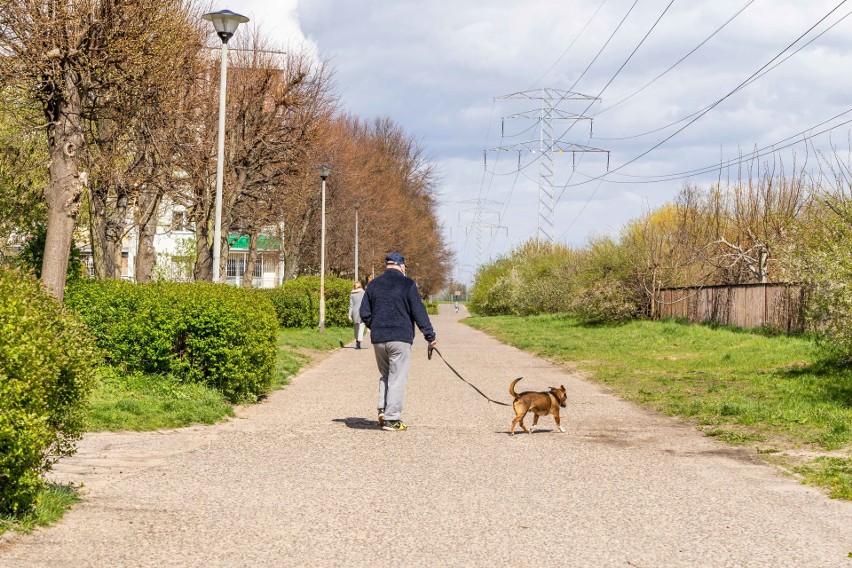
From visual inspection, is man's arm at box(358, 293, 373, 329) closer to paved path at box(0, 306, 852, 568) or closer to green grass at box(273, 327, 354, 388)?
paved path at box(0, 306, 852, 568)

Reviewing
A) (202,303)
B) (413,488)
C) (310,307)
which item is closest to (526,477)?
(413,488)

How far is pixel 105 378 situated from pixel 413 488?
646 centimetres

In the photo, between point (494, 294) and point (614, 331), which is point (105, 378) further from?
point (494, 294)

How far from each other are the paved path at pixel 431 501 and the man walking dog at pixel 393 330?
37cm

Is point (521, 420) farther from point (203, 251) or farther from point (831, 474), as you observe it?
point (203, 251)

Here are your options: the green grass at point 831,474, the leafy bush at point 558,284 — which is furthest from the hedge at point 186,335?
the leafy bush at point 558,284

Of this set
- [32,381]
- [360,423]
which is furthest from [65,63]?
[32,381]

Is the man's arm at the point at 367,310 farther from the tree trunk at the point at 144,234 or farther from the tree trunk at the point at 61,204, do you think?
the tree trunk at the point at 144,234

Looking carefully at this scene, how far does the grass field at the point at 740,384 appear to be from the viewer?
9805 millimetres

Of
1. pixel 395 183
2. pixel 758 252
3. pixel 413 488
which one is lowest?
pixel 413 488

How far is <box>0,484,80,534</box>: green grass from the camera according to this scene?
5.62m

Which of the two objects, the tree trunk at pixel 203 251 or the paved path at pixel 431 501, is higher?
the tree trunk at pixel 203 251

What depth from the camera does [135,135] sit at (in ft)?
77.5

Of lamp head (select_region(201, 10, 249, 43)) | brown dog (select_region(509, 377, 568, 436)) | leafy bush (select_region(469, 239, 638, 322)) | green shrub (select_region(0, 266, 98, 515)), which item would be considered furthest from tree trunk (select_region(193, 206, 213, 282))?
green shrub (select_region(0, 266, 98, 515))
